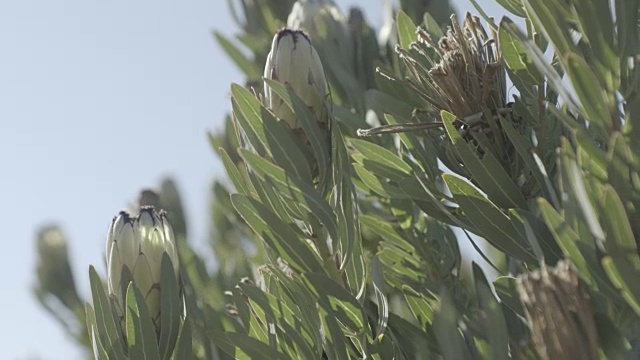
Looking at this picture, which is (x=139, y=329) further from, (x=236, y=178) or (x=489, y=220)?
(x=489, y=220)

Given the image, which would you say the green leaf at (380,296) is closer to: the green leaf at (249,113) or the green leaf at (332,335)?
the green leaf at (332,335)

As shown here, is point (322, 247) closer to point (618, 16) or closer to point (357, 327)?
point (357, 327)

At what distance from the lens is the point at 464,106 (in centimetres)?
100

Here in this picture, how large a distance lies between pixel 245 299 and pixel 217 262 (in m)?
0.68

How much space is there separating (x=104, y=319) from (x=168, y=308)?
64 mm

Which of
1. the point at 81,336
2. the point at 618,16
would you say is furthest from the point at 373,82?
the point at 81,336

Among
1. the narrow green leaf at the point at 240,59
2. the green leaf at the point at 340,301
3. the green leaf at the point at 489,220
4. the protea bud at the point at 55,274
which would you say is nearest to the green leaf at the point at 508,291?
the green leaf at the point at 489,220

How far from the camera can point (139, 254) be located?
102 centimetres

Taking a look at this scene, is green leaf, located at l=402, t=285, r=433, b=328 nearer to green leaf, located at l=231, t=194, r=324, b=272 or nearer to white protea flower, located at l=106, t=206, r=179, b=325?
green leaf, located at l=231, t=194, r=324, b=272

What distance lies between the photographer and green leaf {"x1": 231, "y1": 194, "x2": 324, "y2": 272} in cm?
96

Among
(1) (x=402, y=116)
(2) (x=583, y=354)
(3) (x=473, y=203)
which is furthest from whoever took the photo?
(1) (x=402, y=116)

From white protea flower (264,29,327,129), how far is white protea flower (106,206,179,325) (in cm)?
18

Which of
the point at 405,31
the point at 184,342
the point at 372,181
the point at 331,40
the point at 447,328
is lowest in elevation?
the point at 447,328

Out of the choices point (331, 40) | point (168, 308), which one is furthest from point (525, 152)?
point (331, 40)
